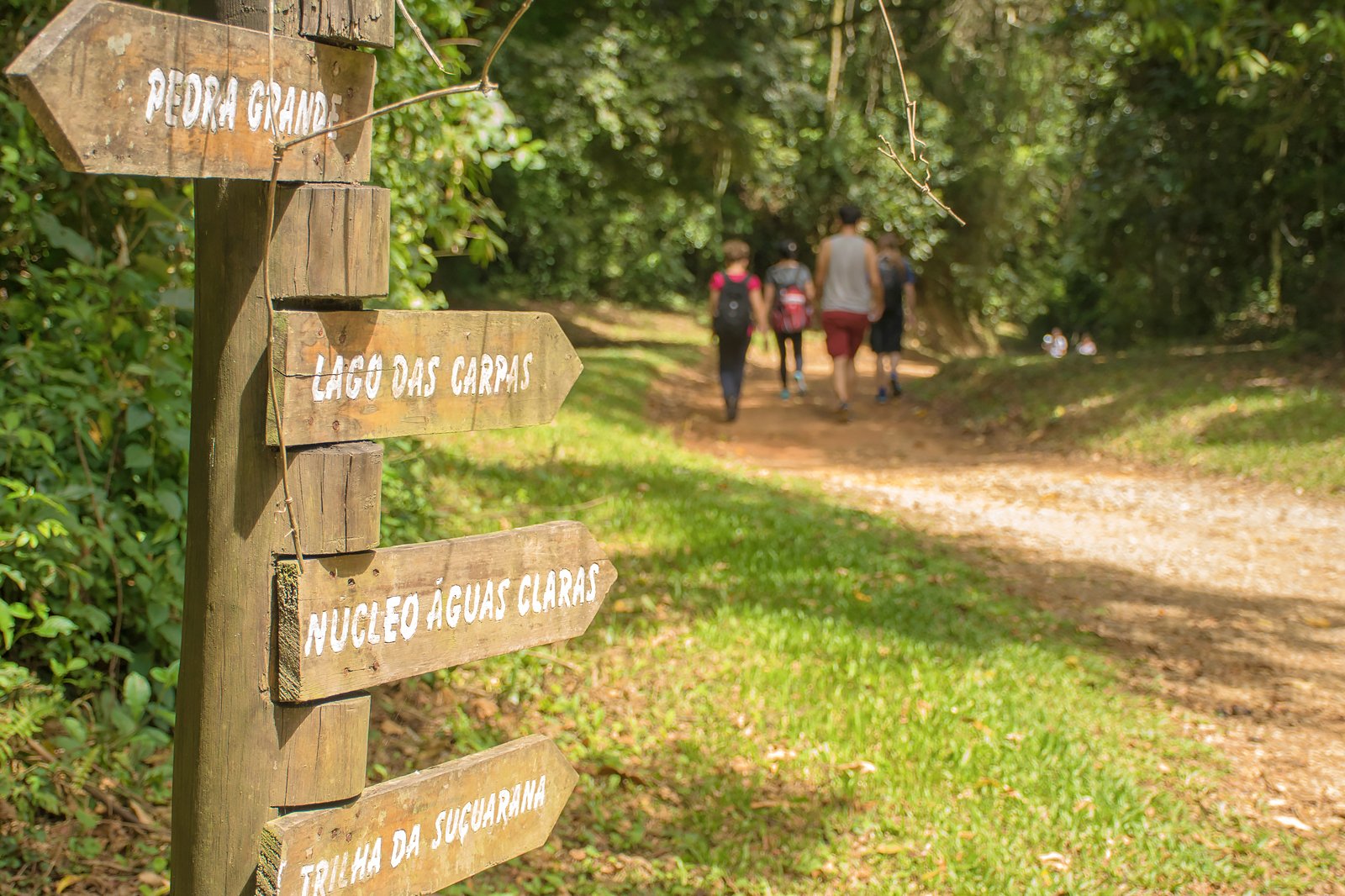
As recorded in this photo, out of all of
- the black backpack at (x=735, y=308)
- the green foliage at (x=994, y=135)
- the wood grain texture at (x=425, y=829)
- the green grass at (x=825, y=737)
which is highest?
the green foliage at (x=994, y=135)

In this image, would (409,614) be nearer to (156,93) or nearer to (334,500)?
(334,500)

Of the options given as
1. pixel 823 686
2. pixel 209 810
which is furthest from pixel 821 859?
pixel 209 810

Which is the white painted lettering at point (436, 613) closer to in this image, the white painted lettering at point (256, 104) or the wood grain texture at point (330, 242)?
the wood grain texture at point (330, 242)

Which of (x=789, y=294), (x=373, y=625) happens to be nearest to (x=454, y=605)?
(x=373, y=625)

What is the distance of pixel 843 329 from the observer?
506 inches

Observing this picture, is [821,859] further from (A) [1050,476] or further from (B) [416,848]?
(A) [1050,476]

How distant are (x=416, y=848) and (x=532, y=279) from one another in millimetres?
30062

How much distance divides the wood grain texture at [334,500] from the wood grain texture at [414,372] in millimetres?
34

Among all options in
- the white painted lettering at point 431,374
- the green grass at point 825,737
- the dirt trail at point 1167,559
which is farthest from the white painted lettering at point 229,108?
the dirt trail at point 1167,559

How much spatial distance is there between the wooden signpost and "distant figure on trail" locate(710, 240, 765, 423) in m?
10.2

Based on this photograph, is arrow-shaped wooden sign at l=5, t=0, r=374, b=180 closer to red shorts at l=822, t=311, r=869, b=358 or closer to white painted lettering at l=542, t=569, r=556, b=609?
white painted lettering at l=542, t=569, r=556, b=609

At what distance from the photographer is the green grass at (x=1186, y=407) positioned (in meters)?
10.6

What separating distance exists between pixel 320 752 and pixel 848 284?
1097 cm

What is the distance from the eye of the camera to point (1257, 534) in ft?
28.4
